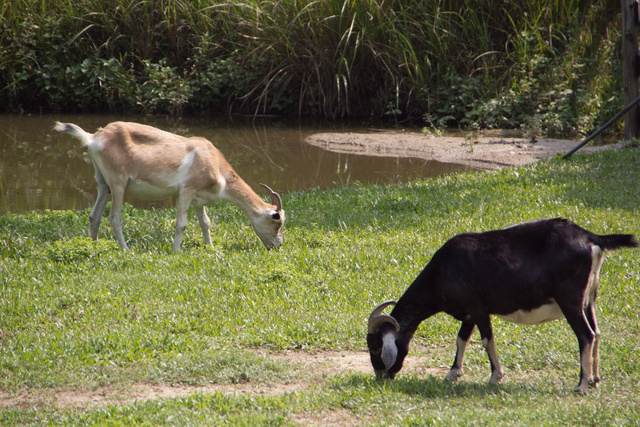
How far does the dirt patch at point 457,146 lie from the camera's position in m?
14.5

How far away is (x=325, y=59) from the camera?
19.1 m

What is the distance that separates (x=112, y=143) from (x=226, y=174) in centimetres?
138

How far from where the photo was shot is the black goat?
4.62 meters

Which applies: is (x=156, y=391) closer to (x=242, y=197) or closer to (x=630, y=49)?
(x=242, y=197)

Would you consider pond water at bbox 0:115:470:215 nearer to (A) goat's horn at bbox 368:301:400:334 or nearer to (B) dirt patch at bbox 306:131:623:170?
(B) dirt patch at bbox 306:131:623:170

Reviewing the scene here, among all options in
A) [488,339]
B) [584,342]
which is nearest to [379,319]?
[488,339]

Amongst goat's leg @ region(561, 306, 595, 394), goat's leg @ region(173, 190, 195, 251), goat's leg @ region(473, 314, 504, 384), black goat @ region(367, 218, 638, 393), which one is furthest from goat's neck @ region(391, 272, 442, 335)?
goat's leg @ region(173, 190, 195, 251)

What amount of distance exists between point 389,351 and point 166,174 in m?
4.52

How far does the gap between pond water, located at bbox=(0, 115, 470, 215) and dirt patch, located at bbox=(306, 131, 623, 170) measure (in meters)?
0.45

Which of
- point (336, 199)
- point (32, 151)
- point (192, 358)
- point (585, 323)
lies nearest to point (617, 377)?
point (585, 323)

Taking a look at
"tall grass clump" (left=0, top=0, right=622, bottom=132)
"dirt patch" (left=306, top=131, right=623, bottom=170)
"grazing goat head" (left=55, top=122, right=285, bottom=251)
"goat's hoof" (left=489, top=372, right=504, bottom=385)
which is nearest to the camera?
"goat's hoof" (left=489, top=372, right=504, bottom=385)

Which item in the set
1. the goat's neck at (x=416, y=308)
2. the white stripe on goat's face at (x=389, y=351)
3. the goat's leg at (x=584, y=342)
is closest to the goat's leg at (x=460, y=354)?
the goat's neck at (x=416, y=308)

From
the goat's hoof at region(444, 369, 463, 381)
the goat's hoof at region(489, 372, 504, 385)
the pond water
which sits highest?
the goat's hoof at region(489, 372, 504, 385)

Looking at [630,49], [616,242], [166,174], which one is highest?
[630,49]
